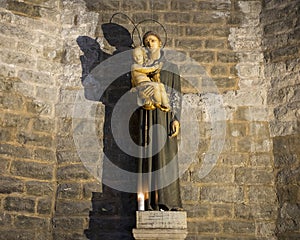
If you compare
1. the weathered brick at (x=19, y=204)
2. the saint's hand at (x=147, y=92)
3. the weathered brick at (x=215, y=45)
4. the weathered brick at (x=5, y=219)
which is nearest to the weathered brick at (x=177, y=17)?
the weathered brick at (x=215, y=45)

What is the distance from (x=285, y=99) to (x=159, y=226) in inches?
77.8

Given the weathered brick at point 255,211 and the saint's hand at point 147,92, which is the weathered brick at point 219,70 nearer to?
the saint's hand at point 147,92

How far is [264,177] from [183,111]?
1052 millimetres

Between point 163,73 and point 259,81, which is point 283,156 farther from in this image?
point 163,73

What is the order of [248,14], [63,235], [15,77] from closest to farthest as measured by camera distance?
[63,235], [15,77], [248,14]

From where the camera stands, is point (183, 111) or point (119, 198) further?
point (183, 111)

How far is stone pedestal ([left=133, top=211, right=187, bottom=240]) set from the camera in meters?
3.96

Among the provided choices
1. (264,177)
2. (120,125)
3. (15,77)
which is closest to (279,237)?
(264,177)

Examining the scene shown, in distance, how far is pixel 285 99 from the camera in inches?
196

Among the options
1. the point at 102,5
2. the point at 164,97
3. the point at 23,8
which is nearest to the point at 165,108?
the point at 164,97

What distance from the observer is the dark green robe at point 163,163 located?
411 centimetres

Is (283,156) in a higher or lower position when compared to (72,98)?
lower

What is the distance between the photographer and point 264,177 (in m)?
4.75

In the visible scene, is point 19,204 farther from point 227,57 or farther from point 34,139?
point 227,57
